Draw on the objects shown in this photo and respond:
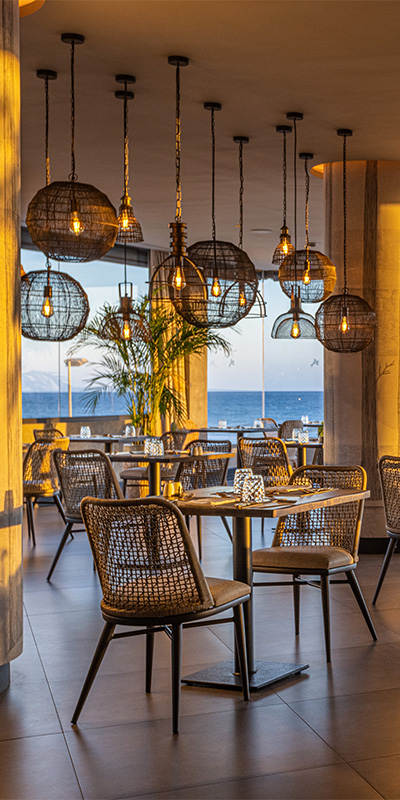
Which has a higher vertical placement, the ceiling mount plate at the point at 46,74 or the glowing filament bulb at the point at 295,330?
the ceiling mount plate at the point at 46,74

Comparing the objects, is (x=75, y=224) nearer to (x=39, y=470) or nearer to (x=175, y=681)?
(x=175, y=681)

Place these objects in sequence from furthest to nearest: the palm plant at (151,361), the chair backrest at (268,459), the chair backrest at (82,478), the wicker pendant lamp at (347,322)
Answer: the palm plant at (151,361), the chair backrest at (268,459), the wicker pendant lamp at (347,322), the chair backrest at (82,478)

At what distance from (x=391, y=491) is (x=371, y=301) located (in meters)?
2.64

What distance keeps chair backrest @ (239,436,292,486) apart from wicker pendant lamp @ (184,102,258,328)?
2.18 m

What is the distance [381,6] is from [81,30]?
1.55 m

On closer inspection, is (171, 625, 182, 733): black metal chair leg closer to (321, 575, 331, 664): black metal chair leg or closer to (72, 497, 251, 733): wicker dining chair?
(72, 497, 251, 733): wicker dining chair

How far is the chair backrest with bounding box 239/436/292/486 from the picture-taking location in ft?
23.7

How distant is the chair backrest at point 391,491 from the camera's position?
5453 millimetres

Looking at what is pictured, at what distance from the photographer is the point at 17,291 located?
4168mm

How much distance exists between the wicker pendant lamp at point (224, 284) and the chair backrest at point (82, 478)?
160cm

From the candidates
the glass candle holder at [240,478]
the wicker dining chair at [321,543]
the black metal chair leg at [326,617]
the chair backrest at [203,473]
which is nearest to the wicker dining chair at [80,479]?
the chair backrest at [203,473]

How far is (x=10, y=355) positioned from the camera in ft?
13.3

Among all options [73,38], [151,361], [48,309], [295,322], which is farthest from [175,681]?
[151,361]

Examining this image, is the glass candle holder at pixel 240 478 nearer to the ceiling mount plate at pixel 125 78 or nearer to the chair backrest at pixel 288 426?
the ceiling mount plate at pixel 125 78
